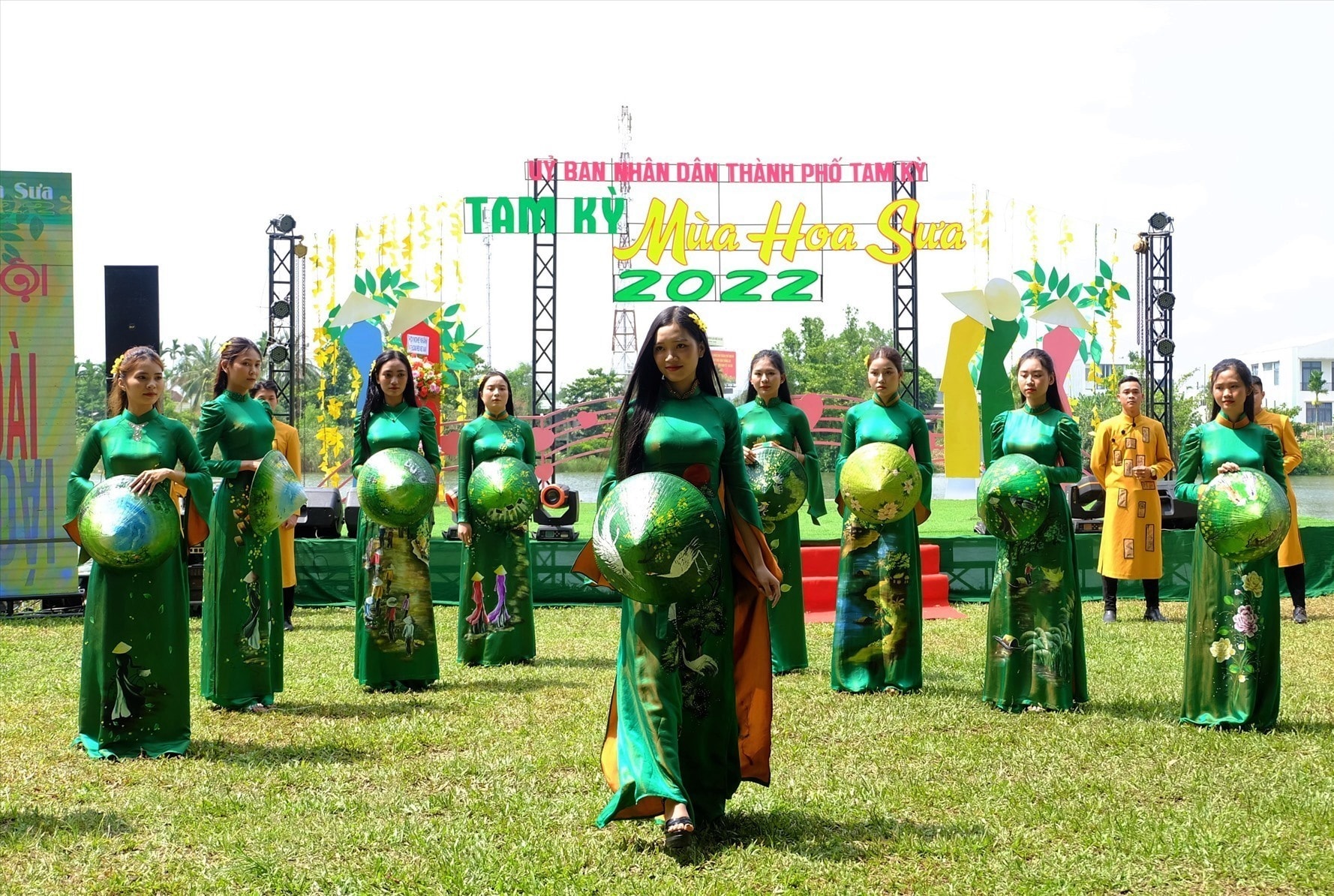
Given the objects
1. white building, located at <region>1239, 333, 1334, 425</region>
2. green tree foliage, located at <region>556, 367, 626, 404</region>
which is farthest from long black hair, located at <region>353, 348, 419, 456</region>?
white building, located at <region>1239, 333, 1334, 425</region>

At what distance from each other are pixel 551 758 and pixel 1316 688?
4.38 meters

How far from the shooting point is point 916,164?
2052cm

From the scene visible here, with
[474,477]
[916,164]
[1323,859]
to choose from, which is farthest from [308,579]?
[916,164]

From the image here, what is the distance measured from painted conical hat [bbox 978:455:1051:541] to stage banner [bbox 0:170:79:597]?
7.80 metres

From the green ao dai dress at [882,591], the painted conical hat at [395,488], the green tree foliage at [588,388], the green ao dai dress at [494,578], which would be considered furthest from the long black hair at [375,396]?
the green tree foliage at [588,388]

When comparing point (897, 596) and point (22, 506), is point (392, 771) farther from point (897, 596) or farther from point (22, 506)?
point (22, 506)

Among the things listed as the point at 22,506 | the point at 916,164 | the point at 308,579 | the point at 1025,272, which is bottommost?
the point at 308,579

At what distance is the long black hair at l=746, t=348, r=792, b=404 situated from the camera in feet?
25.7

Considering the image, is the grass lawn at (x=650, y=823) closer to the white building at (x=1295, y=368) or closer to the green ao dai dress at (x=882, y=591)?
the green ao dai dress at (x=882, y=591)

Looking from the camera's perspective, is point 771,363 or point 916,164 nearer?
point 771,363

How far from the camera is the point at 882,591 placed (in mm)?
7293

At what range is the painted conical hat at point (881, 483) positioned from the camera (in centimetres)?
699

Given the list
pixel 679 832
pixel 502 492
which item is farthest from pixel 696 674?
pixel 502 492

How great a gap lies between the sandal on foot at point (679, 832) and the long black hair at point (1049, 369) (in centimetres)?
335
